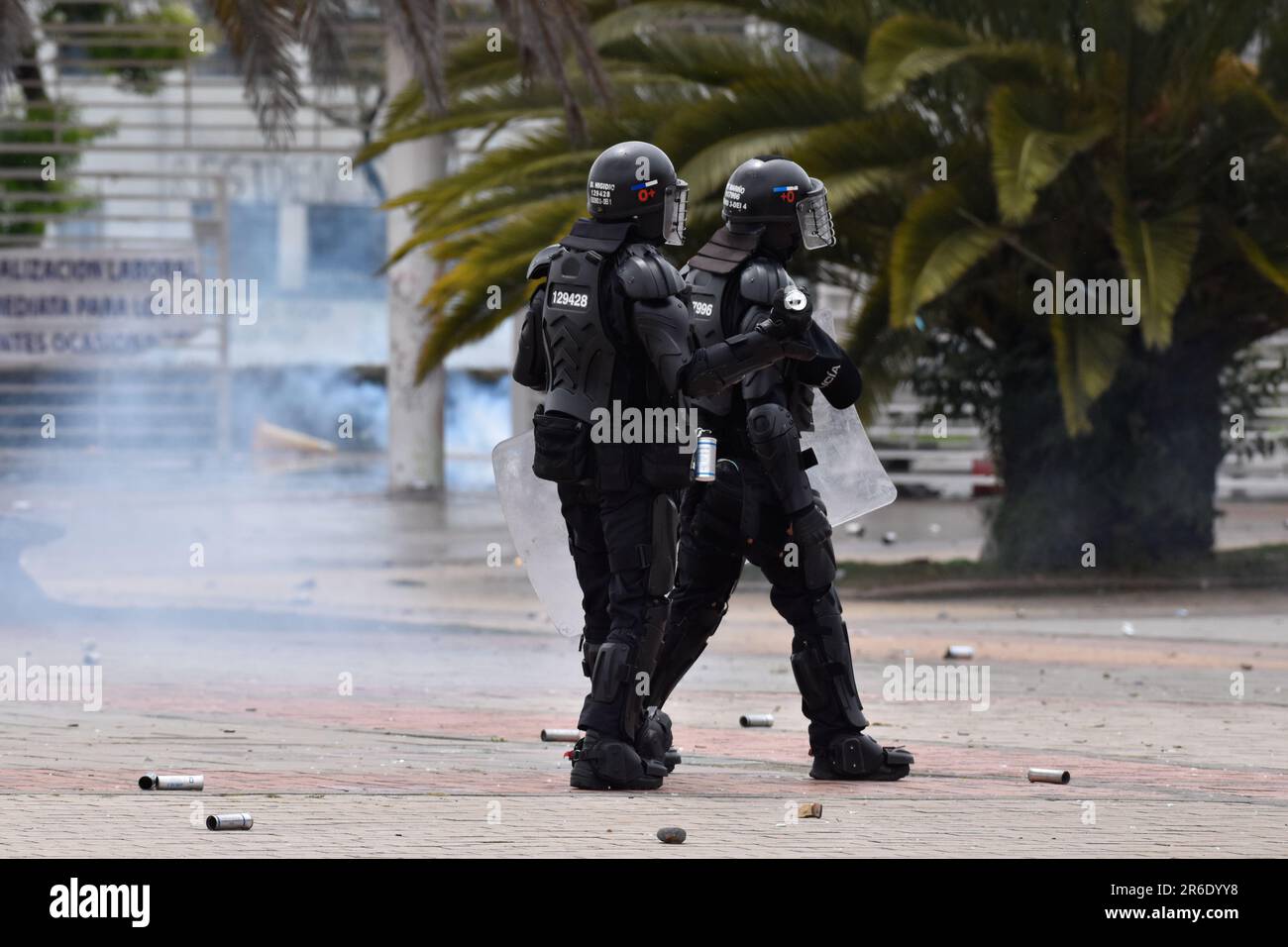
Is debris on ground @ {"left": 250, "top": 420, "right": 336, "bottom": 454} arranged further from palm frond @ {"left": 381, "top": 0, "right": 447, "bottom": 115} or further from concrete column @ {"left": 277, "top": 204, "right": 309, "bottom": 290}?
palm frond @ {"left": 381, "top": 0, "right": 447, "bottom": 115}

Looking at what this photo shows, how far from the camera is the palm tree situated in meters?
13.4

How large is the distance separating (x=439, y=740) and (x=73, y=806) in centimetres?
209

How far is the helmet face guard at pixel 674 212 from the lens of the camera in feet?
22.2

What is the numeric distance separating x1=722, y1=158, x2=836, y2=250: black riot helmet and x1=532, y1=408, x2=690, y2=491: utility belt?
876mm

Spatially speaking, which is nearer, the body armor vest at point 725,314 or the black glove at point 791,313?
the black glove at point 791,313

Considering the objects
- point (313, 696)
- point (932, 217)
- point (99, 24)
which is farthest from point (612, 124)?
point (99, 24)

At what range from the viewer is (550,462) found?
6.74 metres

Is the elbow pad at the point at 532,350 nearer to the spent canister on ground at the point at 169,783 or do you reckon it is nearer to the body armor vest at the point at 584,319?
the body armor vest at the point at 584,319

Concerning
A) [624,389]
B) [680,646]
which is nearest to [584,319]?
[624,389]

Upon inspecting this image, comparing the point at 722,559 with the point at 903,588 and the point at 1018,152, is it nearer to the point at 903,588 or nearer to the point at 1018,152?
the point at 1018,152

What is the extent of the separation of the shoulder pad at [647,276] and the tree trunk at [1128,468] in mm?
8909
